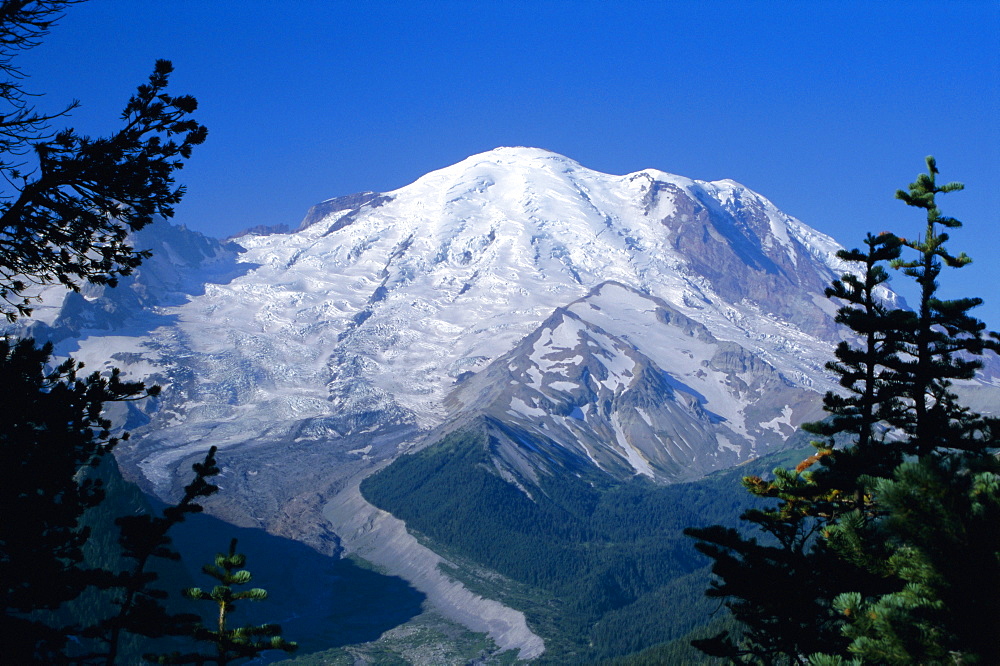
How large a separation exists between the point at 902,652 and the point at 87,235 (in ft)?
48.4

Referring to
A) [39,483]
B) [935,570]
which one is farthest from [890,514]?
[39,483]

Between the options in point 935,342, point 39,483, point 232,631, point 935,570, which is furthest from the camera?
point 935,342

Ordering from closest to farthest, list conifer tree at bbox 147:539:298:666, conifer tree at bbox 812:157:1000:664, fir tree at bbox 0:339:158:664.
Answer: conifer tree at bbox 812:157:1000:664 < fir tree at bbox 0:339:158:664 < conifer tree at bbox 147:539:298:666

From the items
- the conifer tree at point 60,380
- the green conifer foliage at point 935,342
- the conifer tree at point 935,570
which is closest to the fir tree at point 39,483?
the conifer tree at point 60,380

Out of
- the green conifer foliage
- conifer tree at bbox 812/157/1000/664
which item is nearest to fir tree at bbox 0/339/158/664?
conifer tree at bbox 812/157/1000/664

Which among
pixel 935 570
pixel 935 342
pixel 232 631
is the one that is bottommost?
pixel 232 631

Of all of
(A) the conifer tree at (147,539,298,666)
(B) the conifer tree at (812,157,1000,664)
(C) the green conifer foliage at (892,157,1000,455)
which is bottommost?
(A) the conifer tree at (147,539,298,666)

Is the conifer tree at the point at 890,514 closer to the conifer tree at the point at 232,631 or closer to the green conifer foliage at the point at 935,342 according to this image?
the green conifer foliage at the point at 935,342

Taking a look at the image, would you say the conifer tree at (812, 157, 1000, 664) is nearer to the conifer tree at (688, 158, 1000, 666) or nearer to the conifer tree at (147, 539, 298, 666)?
the conifer tree at (688, 158, 1000, 666)

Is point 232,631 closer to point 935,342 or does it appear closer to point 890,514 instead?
point 890,514

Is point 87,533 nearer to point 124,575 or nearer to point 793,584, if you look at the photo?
point 124,575

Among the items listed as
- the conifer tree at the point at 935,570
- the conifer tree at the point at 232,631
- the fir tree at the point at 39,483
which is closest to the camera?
the conifer tree at the point at 935,570

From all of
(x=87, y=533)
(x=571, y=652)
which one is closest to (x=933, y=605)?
(x=87, y=533)

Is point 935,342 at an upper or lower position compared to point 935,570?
upper
